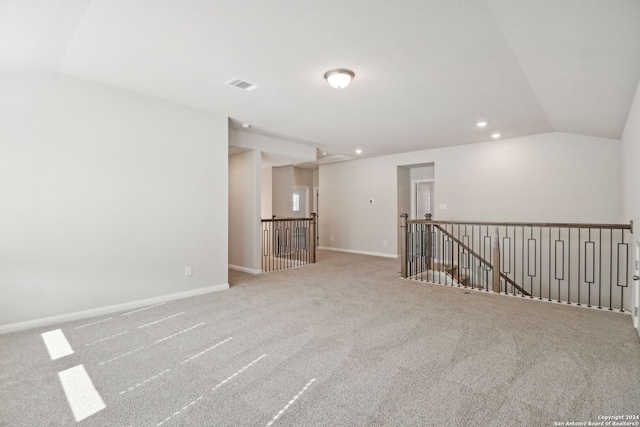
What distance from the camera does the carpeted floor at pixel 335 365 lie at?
6.07 feet

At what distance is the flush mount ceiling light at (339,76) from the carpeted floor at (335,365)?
8.26ft

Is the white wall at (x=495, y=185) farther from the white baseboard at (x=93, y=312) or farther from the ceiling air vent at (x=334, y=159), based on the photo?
the white baseboard at (x=93, y=312)

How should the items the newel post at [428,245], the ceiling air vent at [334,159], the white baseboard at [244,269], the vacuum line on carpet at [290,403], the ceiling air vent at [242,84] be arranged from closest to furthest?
the vacuum line on carpet at [290,403]
the ceiling air vent at [242,84]
the newel post at [428,245]
the white baseboard at [244,269]
the ceiling air vent at [334,159]

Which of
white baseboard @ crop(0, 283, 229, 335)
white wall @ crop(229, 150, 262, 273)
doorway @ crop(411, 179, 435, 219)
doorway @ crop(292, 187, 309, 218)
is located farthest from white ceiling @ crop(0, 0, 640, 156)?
doorway @ crop(292, 187, 309, 218)

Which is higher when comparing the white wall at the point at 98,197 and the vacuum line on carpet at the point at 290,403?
the white wall at the point at 98,197

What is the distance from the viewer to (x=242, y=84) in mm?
3580

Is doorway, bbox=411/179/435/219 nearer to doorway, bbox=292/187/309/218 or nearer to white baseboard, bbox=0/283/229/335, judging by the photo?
doorway, bbox=292/187/309/218

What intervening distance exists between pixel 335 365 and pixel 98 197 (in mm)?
3238

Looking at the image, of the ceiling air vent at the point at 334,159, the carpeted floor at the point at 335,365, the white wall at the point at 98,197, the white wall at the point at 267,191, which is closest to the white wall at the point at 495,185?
the ceiling air vent at the point at 334,159

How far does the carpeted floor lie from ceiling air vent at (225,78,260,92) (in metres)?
2.64

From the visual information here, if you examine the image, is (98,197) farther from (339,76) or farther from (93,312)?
(339,76)

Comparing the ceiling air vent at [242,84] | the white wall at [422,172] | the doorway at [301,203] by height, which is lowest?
the doorway at [301,203]

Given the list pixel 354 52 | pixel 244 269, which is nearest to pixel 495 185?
pixel 354 52

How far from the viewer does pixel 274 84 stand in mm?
3576
